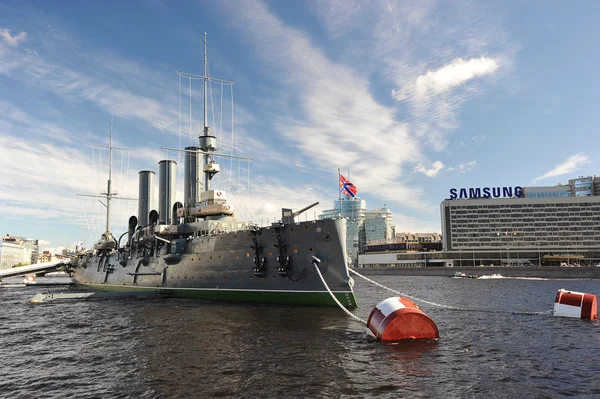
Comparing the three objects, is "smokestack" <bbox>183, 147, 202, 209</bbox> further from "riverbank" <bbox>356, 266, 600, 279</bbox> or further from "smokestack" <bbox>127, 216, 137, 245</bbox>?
"riverbank" <bbox>356, 266, 600, 279</bbox>

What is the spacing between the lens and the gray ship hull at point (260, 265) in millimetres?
26328

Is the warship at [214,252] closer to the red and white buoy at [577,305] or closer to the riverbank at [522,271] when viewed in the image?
the red and white buoy at [577,305]

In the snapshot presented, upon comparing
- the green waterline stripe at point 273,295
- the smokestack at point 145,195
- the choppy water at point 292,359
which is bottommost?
the choppy water at point 292,359

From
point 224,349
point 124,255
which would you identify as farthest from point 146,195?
point 224,349

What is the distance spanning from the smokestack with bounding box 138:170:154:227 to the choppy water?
30001 millimetres

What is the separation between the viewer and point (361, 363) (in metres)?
13.8

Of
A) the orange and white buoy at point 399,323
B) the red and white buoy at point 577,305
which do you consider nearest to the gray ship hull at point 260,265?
the orange and white buoy at point 399,323

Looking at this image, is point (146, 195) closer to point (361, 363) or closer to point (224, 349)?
point (224, 349)

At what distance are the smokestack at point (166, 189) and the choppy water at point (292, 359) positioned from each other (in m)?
25.4

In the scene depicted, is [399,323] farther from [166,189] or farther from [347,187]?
[166,189]

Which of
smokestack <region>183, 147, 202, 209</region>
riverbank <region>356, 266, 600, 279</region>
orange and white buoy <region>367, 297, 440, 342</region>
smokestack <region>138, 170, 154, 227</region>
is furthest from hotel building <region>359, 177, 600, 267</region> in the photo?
orange and white buoy <region>367, 297, 440, 342</region>

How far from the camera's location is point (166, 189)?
50188 millimetres

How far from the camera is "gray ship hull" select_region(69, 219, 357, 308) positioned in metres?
26.3

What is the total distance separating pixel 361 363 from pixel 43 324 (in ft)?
71.1
